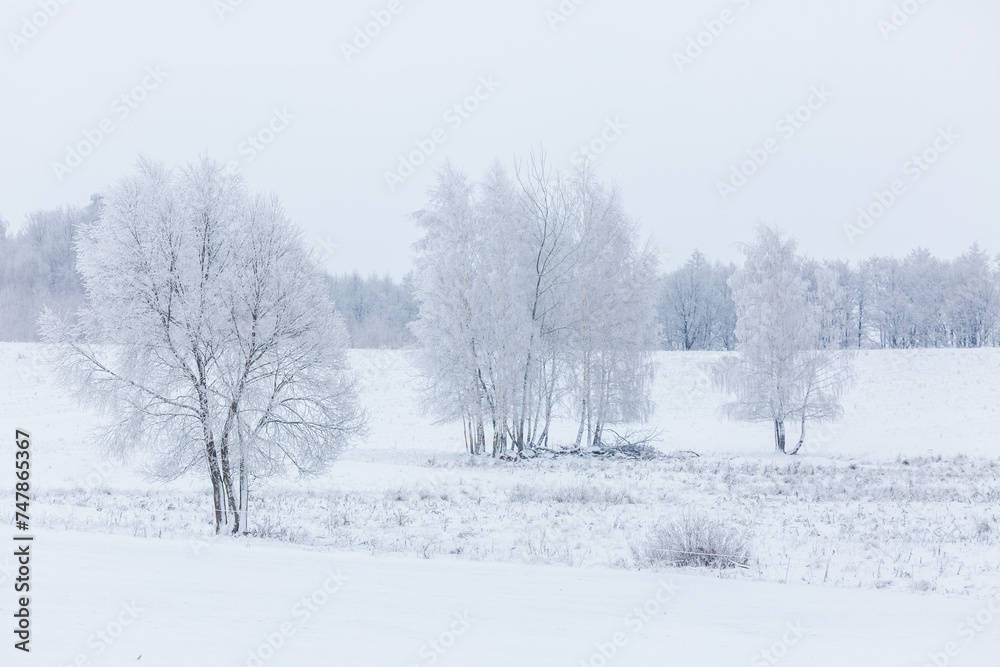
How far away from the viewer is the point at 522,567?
845 cm

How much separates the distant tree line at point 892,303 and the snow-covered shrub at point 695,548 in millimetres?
56825

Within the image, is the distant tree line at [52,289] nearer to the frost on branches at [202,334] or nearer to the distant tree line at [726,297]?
the distant tree line at [726,297]

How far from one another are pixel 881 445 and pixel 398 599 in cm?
3390

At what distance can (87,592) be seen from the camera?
6156 millimetres

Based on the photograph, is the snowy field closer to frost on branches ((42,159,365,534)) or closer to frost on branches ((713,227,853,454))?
frost on branches ((42,159,365,534))

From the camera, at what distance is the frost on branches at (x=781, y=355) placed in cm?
3027

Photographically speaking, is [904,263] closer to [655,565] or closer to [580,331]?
[580,331]

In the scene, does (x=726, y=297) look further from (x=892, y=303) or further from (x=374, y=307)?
(x=374, y=307)

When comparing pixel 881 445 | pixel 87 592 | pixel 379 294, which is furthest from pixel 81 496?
pixel 379 294

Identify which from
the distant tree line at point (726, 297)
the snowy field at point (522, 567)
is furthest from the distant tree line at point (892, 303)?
the snowy field at point (522, 567)

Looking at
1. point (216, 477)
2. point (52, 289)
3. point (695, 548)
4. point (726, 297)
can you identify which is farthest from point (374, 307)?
point (695, 548)

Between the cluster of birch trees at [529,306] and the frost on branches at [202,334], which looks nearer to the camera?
the frost on branches at [202,334]

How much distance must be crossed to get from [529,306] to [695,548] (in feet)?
66.4

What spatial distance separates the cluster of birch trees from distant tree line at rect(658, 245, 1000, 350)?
36799 millimetres
